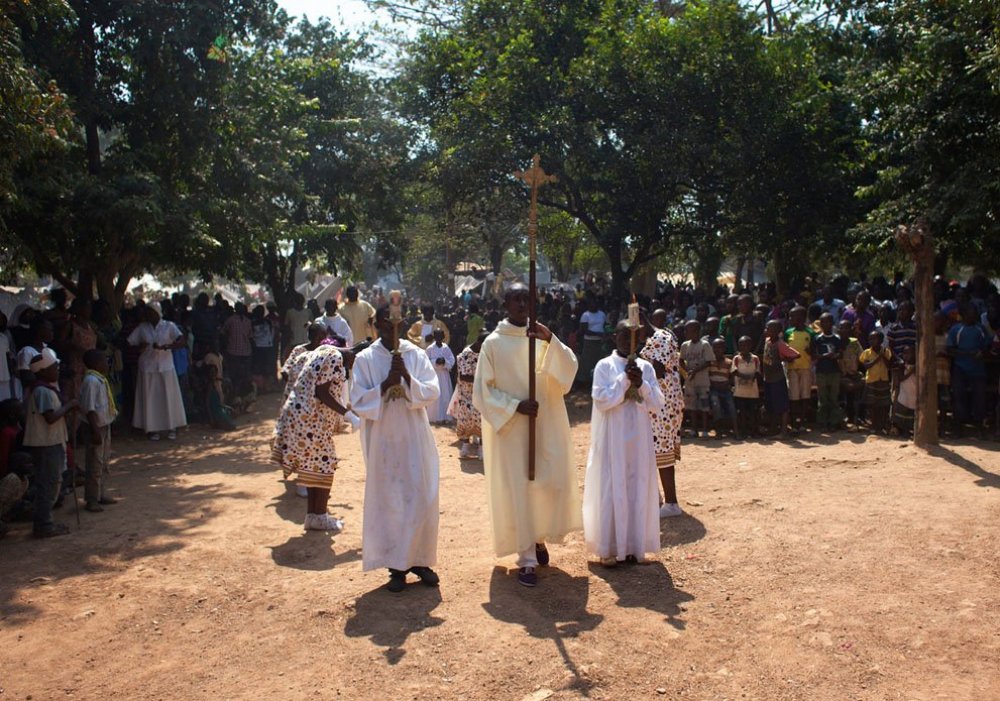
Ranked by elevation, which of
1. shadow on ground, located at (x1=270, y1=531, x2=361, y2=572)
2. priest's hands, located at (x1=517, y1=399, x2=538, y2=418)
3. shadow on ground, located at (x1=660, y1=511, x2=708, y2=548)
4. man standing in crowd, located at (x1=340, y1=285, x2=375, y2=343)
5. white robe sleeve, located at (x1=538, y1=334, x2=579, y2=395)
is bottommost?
shadow on ground, located at (x1=270, y1=531, x2=361, y2=572)

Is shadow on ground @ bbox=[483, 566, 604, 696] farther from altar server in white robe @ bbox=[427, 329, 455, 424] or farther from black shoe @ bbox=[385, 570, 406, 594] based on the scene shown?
altar server in white robe @ bbox=[427, 329, 455, 424]

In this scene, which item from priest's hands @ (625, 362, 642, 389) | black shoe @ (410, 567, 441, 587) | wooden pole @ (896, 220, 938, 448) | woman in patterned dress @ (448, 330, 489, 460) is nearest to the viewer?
black shoe @ (410, 567, 441, 587)

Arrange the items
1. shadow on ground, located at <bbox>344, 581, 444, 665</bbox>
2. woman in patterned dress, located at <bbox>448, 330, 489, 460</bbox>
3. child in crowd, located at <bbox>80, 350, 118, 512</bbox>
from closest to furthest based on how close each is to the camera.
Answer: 1. shadow on ground, located at <bbox>344, 581, 444, 665</bbox>
2. child in crowd, located at <bbox>80, 350, 118, 512</bbox>
3. woman in patterned dress, located at <bbox>448, 330, 489, 460</bbox>

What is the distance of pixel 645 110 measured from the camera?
1703cm

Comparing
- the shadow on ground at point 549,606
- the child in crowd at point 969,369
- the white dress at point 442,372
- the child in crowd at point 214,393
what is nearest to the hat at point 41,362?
the shadow on ground at point 549,606

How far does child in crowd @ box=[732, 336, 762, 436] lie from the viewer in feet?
41.8

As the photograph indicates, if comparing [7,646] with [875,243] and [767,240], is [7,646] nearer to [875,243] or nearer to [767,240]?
[875,243]

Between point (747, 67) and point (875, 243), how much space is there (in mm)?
4341

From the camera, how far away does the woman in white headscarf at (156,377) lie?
1370cm

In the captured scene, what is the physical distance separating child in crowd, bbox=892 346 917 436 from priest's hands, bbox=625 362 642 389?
6223 millimetres

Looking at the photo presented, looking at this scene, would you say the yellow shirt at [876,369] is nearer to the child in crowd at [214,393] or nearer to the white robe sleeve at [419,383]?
the white robe sleeve at [419,383]

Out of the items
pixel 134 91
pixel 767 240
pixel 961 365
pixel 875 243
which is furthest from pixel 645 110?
pixel 134 91

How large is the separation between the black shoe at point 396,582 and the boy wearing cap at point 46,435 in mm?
3434

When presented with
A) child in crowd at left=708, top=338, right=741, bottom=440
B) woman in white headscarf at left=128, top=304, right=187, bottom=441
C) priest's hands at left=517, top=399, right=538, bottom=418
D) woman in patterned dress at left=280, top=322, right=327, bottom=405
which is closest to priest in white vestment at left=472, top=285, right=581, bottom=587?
priest's hands at left=517, top=399, right=538, bottom=418
